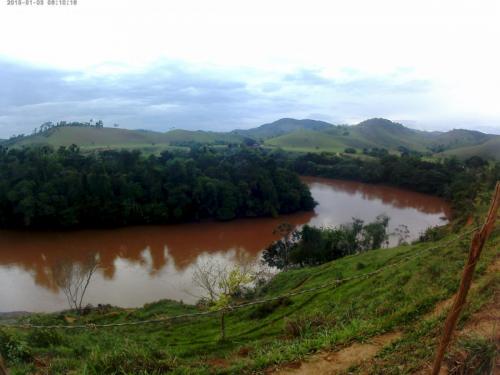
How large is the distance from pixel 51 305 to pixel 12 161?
23554mm

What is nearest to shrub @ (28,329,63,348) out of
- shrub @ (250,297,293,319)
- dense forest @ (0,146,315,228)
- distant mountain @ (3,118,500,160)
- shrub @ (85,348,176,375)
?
shrub @ (85,348,176,375)

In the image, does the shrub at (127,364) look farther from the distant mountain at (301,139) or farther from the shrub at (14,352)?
the distant mountain at (301,139)

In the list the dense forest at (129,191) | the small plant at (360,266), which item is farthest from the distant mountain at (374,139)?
the small plant at (360,266)

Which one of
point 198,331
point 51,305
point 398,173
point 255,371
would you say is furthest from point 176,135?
point 255,371

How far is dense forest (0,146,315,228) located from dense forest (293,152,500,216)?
56.0 feet

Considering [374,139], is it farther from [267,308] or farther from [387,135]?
[267,308]

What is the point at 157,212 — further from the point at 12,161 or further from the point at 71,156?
the point at 12,161

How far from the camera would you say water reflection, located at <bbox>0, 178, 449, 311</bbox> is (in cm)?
2069

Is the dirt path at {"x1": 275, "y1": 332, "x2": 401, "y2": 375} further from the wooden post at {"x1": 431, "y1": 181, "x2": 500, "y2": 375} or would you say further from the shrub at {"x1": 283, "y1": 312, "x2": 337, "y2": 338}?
the wooden post at {"x1": 431, "y1": 181, "x2": 500, "y2": 375}

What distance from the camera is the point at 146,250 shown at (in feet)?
94.9

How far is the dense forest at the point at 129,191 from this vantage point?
1276 inches

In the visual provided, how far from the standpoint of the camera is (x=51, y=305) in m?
19.3

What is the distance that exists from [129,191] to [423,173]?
38072 millimetres

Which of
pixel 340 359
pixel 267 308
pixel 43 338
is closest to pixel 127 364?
pixel 340 359
